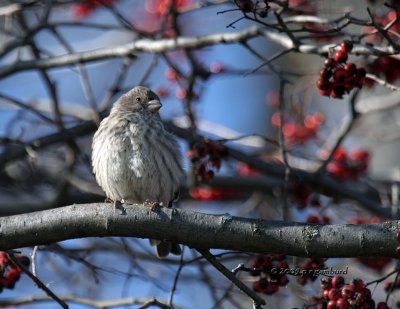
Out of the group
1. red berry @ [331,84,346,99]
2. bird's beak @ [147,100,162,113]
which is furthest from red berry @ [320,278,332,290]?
bird's beak @ [147,100,162,113]

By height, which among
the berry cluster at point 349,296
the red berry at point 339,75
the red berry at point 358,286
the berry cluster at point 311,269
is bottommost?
the berry cluster at point 349,296

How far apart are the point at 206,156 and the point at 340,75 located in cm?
139

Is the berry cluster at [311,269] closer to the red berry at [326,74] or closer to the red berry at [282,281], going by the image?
the red berry at [282,281]

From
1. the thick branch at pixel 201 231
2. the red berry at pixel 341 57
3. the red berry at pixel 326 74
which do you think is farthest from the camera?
the red berry at pixel 326 74

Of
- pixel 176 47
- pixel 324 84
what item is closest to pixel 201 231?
pixel 324 84

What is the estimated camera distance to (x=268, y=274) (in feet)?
15.4

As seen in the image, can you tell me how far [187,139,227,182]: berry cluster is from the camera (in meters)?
5.88

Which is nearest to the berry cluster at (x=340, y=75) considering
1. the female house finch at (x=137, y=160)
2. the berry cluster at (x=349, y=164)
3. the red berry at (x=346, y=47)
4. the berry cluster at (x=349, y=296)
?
the red berry at (x=346, y=47)

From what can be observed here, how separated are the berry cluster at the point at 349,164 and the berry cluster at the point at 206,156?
6.56ft

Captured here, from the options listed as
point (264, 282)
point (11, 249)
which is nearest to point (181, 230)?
point (264, 282)

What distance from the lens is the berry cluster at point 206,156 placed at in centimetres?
588

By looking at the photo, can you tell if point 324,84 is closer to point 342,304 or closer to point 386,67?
point 386,67

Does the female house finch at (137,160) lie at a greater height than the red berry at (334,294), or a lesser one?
greater

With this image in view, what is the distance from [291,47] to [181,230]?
61.8 inches
